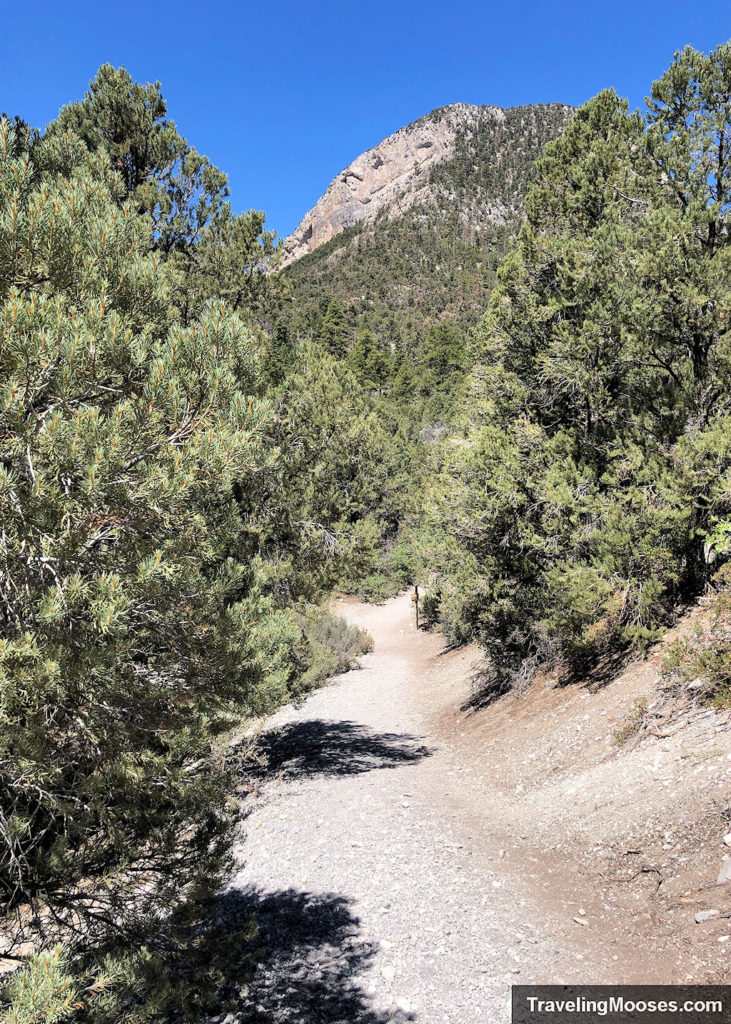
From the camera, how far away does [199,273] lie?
26.8ft

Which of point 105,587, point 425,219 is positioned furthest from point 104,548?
point 425,219

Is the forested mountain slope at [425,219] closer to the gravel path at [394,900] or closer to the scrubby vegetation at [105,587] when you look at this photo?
the gravel path at [394,900]

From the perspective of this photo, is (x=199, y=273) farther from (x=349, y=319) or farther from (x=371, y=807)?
(x=349, y=319)

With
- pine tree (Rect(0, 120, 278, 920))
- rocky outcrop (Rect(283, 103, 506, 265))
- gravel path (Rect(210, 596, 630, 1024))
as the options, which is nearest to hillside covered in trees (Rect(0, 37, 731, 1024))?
pine tree (Rect(0, 120, 278, 920))

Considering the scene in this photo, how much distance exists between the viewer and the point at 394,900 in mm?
5141

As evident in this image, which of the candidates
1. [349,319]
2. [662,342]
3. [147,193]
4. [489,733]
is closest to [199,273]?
[147,193]

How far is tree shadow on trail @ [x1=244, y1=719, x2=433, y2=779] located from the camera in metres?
9.93

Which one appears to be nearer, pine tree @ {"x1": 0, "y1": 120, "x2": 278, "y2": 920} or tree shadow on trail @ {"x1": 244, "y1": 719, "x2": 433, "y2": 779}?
pine tree @ {"x1": 0, "y1": 120, "x2": 278, "y2": 920}

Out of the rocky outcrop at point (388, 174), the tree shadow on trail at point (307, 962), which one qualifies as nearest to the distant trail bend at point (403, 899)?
the tree shadow on trail at point (307, 962)

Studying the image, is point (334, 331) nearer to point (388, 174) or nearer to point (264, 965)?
point (264, 965)

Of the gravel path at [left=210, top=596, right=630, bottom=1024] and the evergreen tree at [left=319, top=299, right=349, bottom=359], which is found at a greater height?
the evergreen tree at [left=319, top=299, right=349, bottom=359]

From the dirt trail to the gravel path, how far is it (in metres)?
0.02

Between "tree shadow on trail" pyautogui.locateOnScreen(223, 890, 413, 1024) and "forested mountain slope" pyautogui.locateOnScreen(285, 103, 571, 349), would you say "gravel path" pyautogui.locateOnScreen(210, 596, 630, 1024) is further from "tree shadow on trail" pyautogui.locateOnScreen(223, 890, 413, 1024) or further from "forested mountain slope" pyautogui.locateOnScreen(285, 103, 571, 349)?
"forested mountain slope" pyautogui.locateOnScreen(285, 103, 571, 349)

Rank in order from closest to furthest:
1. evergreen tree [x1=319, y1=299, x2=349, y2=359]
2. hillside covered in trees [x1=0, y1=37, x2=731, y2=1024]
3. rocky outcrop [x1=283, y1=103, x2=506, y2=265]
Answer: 1. hillside covered in trees [x1=0, y1=37, x2=731, y2=1024]
2. evergreen tree [x1=319, y1=299, x2=349, y2=359]
3. rocky outcrop [x1=283, y1=103, x2=506, y2=265]
